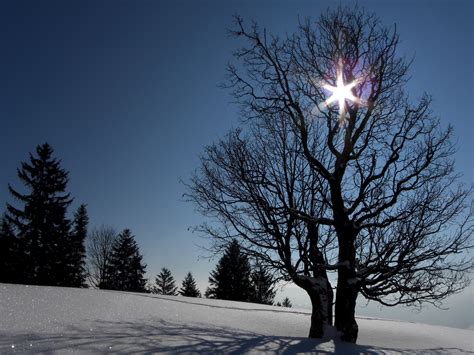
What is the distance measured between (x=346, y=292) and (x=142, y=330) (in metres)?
4.84

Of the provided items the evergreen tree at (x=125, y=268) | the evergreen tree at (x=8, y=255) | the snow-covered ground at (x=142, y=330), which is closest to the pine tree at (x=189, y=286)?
the evergreen tree at (x=125, y=268)

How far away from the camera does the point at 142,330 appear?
19.4ft

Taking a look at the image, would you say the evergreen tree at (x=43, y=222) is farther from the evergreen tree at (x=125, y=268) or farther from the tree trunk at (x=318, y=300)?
the tree trunk at (x=318, y=300)

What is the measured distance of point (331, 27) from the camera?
962 cm

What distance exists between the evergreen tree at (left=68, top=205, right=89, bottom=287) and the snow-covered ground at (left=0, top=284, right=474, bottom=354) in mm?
28588

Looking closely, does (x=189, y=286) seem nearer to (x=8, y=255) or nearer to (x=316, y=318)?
(x=8, y=255)

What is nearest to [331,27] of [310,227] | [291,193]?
[291,193]

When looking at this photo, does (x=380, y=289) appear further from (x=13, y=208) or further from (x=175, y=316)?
(x=13, y=208)

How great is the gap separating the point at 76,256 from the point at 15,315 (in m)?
35.3

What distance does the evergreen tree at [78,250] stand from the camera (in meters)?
34.4

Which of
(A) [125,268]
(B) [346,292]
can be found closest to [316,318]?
(B) [346,292]

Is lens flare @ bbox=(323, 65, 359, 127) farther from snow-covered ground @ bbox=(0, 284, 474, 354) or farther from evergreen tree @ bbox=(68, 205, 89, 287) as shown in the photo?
evergreen tree @ bbox=(68, 205, 89, 287)

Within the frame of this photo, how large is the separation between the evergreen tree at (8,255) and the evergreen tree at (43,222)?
1.56 feet

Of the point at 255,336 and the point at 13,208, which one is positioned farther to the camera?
the point at 13,208
